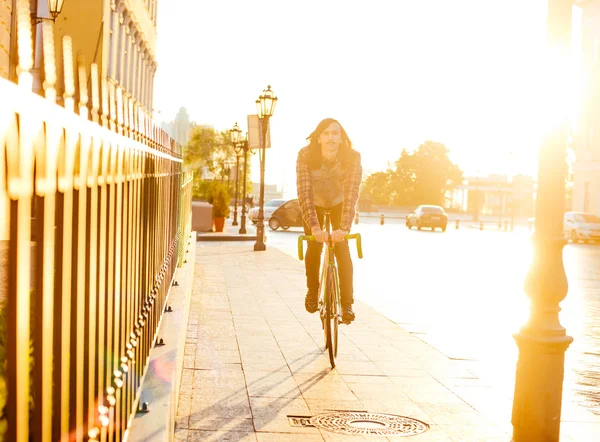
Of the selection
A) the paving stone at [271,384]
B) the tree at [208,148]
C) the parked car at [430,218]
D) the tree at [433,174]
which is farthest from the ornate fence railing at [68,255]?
the tree at [433,174]

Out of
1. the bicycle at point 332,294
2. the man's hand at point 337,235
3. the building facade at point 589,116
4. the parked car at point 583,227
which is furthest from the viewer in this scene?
the building facade at point 589,116

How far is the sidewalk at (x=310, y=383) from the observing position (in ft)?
18.0

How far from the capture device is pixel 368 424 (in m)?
5.66

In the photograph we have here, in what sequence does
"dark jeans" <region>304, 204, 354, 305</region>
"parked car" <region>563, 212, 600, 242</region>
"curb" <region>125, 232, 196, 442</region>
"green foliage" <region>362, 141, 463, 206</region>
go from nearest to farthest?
1. "curb" <region>125, 232, 196, 442</region>
2. "dark jeans" <region>304, 204, 354, 305</region>
3. "parked car" <region>563, 212, 600, 242</region>
4. "green foliage" <region>362, 141, 463, 206</region>

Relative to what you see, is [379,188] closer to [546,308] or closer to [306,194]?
[306,194]

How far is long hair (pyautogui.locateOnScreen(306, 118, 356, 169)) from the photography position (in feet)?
25.6

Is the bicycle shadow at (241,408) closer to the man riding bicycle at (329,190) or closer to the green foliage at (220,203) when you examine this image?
the man riding bicycle at (329,190)

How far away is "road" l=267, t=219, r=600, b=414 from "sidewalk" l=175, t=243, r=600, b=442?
1.32 ft

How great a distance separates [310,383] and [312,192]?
5.49ft

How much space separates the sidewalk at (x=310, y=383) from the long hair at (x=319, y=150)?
1.60 m

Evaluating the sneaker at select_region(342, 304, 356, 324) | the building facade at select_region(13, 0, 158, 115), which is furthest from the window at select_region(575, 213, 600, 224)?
the sneaker at select_region(342, 304, 356, 324)

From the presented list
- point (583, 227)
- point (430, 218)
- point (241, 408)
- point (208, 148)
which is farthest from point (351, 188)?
point (208, 148)

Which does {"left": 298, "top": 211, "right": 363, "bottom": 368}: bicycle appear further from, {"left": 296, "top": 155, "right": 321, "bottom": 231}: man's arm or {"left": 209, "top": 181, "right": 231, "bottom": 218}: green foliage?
{"left": 209, "top": 181, "right": 231, "bottom": 218}: green foliage

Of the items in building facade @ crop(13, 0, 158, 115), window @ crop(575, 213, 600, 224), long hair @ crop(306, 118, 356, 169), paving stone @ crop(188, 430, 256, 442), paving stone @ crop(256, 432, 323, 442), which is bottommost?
window @ crop(575, 213, 600, 224)
